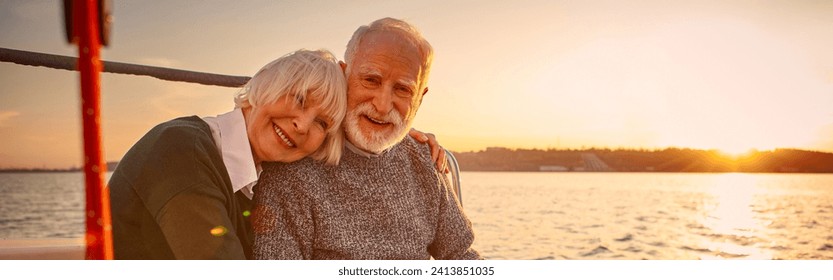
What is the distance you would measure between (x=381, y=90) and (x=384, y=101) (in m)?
0.03

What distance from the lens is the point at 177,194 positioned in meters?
1.34

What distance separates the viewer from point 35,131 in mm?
2129

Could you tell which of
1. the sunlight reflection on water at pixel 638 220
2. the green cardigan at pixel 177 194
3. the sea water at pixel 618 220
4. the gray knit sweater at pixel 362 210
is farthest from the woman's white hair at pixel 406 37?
the sunlight reflection on water at pixel 638 220

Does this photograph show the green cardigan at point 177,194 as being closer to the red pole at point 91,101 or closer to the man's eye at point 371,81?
the man's eye at point 371,81

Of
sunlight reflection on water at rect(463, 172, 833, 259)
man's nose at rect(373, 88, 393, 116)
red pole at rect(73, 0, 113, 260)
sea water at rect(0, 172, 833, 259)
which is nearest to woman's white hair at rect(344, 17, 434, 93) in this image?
man's nose at rect(373, 88, 393, 116)

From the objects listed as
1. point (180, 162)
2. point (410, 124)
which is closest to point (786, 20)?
point (410, 124)

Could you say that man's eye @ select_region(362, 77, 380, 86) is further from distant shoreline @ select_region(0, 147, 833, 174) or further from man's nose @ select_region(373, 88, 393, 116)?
distant shoreline @ select_region(0, 147, 833, 174)

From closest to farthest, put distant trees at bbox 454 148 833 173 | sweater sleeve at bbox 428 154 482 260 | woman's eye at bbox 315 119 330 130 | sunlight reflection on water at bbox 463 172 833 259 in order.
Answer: woman's eye at bbox 315 119 330 130, sweater sleeve at bbox 428 154 482 260, distant trees at bbox 454 148 833 173, sunlight reflection on water at bbox 463 172 833 259

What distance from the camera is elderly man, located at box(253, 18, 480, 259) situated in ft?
5.67

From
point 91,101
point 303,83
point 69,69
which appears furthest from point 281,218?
point 91,101

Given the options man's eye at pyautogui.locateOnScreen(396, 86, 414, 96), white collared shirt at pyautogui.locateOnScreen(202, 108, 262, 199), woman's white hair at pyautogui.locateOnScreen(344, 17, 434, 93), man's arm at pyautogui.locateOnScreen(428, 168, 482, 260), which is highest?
woman's white hair at pyautogui.locateOnScreen(344, 17, 434, 93)

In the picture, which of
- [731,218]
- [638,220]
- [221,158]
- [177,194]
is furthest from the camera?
[638,220]

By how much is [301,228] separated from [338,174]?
0.17 meters

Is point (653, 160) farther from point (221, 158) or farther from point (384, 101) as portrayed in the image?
point (221, 158)
